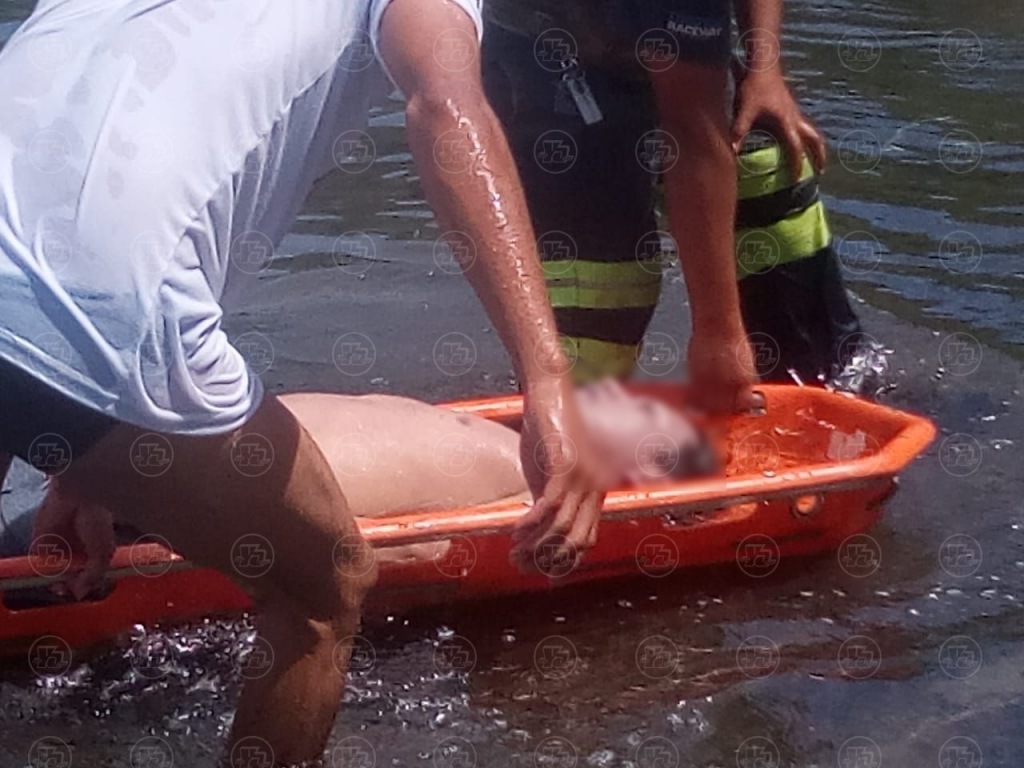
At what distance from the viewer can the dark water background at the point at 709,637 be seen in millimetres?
2486

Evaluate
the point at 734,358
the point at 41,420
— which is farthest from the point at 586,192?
the point at 41,420

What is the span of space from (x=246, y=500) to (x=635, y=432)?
123cm

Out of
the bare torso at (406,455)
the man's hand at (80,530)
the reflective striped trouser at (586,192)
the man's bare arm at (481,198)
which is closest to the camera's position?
the man's bare arm at (481,198)

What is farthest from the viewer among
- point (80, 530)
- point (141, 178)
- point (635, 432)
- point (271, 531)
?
point (80, 530)

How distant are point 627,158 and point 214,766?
1.42 meters

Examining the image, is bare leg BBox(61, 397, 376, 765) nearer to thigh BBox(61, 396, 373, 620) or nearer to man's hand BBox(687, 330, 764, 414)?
thigh BBox(61, 396, 373, 620)

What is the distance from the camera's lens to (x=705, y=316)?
2.97 metres

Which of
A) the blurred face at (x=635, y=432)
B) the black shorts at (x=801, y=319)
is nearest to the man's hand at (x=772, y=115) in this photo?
the black shorts at (x=801, y=319)

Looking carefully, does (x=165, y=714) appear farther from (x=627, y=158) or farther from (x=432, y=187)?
(x=627, y=158)

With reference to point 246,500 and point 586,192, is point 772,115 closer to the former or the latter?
point 586,192

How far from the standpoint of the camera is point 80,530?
7.84ft

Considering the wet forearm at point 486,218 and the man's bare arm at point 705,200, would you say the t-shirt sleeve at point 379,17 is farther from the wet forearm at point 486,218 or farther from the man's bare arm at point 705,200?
the man's bare arm at point 705,200

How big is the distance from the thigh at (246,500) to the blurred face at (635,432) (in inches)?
45.4

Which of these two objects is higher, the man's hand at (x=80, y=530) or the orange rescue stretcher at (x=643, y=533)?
the man's hand at (x=80, y=530)
